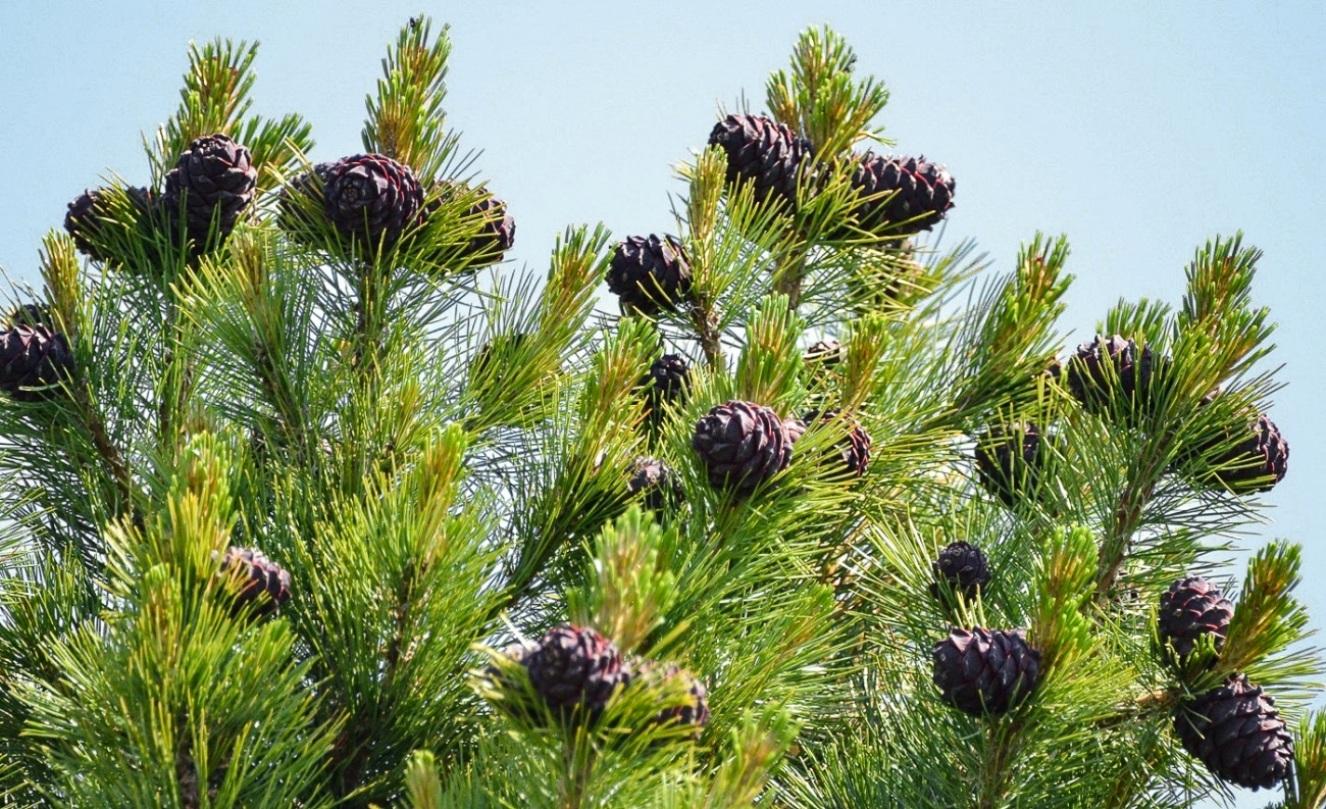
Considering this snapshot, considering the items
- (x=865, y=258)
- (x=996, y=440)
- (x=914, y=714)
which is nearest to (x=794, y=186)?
(x=865, y=258)

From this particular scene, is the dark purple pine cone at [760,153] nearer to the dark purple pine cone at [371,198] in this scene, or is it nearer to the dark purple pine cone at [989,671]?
the dark purple pine cone at [371,198]

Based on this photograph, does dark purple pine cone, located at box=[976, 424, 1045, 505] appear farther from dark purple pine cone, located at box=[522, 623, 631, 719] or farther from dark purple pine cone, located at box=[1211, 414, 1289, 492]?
dark purple pine cone, located at box=[522, 623, 631, 719]

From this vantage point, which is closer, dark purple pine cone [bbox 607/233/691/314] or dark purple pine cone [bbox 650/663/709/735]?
dark purple pine cone [bbox 650/663/709/735]

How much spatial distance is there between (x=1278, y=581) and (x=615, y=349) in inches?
39.1

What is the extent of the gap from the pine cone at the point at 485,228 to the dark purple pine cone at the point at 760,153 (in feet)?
1.81

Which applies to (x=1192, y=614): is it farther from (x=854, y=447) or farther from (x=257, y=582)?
(x=257, y=582)

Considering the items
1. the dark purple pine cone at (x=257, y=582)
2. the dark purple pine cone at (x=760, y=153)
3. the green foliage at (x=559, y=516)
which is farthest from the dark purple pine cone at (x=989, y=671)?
the dark purple pine cone at (x=760, y=153)

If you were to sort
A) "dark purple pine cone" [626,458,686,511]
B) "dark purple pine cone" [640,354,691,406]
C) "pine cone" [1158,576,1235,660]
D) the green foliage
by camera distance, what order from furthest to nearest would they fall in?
"dark purple pine cone" [640,354,691,406]
"dark purple pine cone" [626,458,686,511]
"pine cone" [1158,576,1235,660]
the green foliage

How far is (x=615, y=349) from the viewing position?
102 inches

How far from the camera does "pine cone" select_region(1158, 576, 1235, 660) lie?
102 inches

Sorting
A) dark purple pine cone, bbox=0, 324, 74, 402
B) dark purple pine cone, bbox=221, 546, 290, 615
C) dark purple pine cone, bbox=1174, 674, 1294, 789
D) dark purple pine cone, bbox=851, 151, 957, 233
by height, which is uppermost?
dark purple pine cone, bbox=851, 151, 957, 233

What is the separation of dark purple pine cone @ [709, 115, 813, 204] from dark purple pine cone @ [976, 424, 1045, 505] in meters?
0.64

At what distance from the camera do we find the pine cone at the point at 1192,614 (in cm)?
258

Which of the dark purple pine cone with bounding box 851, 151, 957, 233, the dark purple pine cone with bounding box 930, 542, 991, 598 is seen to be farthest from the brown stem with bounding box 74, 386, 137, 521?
the dark purple pine cone with bounding box 851, 151, 957, 233
